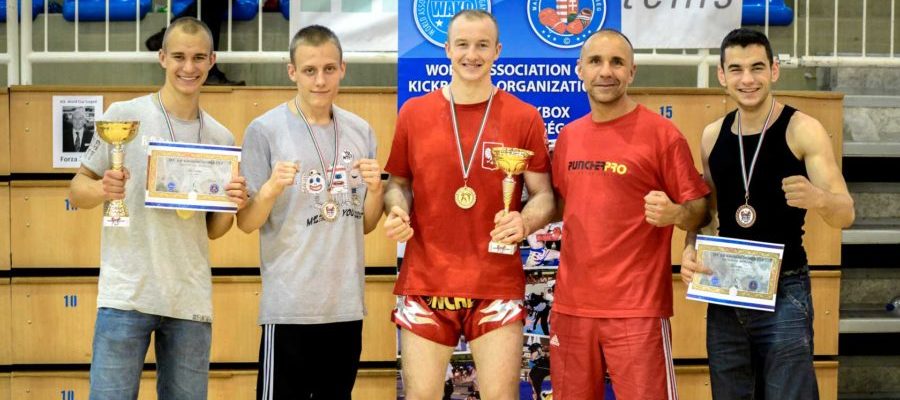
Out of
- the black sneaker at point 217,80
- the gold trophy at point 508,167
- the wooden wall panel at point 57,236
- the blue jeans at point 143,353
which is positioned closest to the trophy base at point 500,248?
the gold trophy at point 508,167

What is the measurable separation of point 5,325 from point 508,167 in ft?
11.6

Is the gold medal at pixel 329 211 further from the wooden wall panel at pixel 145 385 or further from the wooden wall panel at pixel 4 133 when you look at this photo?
the wooden wall panel at pixel 4 133

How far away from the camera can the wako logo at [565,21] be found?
5332 millimetres

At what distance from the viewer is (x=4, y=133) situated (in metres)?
5.74

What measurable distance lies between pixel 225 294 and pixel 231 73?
1992 mm

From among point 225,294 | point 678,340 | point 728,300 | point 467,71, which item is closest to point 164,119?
point 467,71

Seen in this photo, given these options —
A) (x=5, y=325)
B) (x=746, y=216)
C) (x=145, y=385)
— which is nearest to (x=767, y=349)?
(x=746, y=216)

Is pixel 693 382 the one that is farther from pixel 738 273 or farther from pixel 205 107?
pixel 205 107

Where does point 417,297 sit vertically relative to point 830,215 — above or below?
below

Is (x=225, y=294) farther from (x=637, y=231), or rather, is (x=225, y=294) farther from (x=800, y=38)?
(x=800, y=38)

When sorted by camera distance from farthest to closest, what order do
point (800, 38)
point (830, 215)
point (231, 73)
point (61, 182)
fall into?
point (800, 38), point (231, 73), point (61, 182), point (830, 215)

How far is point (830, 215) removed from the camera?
3994 mm

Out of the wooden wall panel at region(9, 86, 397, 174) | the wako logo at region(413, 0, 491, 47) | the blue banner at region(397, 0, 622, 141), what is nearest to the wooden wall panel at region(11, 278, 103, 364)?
the wooden wall panel at region(9, 86, 397, 174)

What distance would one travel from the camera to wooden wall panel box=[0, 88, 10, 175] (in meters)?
5.73
